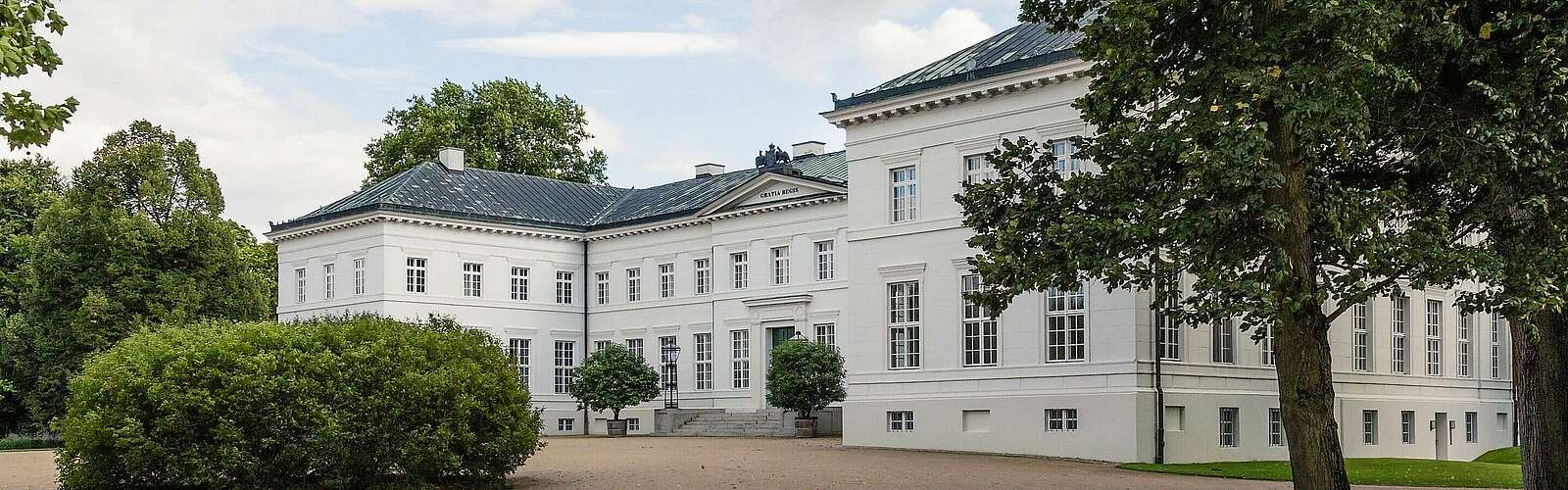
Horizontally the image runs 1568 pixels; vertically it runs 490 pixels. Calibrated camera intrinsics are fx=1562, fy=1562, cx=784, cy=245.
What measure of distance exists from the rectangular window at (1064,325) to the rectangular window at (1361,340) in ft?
23.6

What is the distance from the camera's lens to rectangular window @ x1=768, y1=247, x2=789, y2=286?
135ft

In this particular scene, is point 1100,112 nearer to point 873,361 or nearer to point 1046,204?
point 1046,204

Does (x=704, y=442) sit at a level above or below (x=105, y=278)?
below

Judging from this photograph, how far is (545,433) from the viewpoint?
44.8 metres

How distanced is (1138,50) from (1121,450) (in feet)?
37.6

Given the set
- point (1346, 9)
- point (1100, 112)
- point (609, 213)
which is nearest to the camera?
point (1346, 9)

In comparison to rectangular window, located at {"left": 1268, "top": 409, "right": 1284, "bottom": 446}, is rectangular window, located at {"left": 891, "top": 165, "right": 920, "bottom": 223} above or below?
above

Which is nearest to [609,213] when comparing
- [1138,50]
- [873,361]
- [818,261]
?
[818,261]

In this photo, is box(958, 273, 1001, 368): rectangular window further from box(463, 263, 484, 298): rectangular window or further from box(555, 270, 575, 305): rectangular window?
box(555, 270, 575, 305): rectangular window

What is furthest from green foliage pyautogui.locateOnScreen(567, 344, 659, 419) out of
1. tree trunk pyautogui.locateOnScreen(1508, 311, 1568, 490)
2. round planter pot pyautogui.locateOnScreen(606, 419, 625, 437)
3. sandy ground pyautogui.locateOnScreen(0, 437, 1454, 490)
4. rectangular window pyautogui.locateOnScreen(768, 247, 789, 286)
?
tree trunk pyautogui.locateOnScreen(1508, 311, 1568, 490)

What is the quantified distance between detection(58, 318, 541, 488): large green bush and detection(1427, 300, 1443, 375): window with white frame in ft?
75.0

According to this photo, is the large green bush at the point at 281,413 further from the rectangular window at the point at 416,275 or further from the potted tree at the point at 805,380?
the rectangular window at the point at 416,275

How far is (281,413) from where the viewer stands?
17047 millimetres

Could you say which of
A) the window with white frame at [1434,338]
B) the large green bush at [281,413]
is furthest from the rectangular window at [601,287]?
the large green bush at [281,413]
